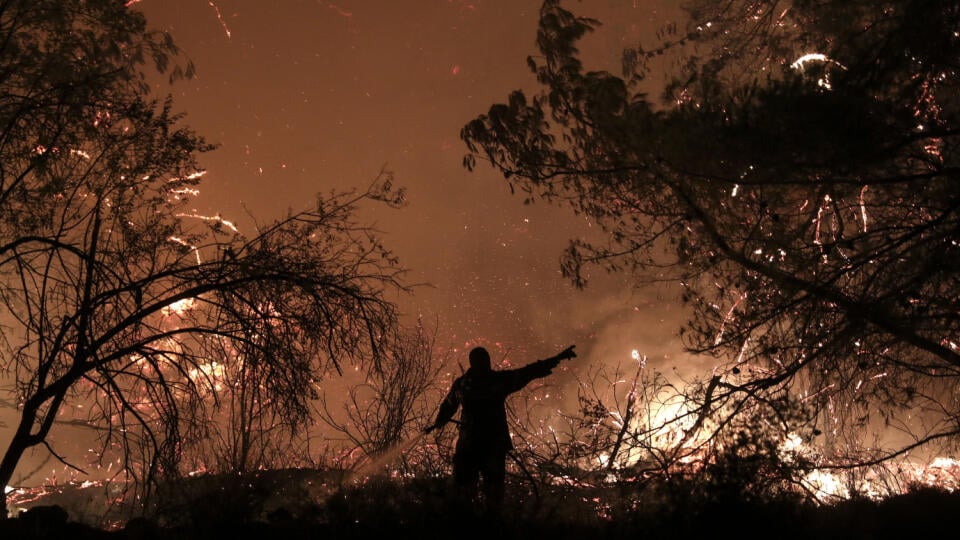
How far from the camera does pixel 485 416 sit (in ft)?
24.4

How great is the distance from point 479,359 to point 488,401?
404 millimetres

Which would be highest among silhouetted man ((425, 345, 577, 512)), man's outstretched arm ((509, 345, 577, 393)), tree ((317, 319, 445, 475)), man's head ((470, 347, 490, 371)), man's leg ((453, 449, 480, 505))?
tree ((317, 319, 445, 475))

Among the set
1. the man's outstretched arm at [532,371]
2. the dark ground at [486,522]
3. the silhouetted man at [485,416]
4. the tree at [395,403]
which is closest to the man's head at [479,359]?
the silhouetted man at [485,416]

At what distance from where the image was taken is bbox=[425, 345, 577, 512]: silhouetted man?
7.34 metres

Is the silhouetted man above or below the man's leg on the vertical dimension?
above

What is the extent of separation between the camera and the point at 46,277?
7762 millimetres

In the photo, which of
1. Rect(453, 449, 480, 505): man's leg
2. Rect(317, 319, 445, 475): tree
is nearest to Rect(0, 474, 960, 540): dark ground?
Rect(453, 449, 480, 505): man's leg

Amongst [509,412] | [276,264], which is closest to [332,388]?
[509,412]

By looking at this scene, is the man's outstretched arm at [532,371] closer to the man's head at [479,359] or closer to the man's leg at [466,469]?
the man's head at [479,359]

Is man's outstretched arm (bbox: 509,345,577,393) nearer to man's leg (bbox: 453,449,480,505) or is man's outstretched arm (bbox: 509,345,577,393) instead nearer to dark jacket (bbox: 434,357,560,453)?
dark jacket (bbox: 434,357,560,453)

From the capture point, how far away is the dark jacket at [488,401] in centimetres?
736

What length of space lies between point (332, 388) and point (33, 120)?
5931 centimetres

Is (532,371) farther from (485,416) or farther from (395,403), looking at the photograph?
(395,403)

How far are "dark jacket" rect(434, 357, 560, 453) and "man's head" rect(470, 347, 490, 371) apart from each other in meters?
0.03
